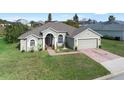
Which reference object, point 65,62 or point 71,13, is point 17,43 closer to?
point 65,62

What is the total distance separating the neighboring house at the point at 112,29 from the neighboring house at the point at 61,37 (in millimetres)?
→ 455

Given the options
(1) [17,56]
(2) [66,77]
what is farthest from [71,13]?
(1) [17,56]

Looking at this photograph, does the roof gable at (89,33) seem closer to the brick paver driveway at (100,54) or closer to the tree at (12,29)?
the brick paver driveway at (100,54)

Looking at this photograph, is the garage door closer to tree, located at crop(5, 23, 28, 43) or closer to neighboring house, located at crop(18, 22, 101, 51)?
neighboring house, located at crop(18, 22, 101, 51)

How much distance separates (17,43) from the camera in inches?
520

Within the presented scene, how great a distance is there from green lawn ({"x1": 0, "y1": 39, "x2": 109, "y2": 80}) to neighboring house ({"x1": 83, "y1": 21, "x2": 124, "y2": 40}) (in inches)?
60.6

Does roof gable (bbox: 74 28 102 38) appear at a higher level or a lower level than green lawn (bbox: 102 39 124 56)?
higher

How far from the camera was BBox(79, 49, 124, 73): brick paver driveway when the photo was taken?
10578 millimetres

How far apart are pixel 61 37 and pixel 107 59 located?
3.89 m

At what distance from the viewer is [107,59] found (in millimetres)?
11039

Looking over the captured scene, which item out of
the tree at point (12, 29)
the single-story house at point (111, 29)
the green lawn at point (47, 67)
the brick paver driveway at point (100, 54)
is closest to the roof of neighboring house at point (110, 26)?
the single-story house at point (111, 29)

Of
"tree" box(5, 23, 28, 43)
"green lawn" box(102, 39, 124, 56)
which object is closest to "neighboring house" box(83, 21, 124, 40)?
"green lawn" box(102, 39, 124, 56)
